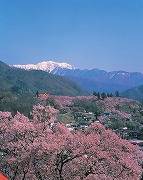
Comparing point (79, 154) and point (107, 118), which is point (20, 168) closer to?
point (79, 154)

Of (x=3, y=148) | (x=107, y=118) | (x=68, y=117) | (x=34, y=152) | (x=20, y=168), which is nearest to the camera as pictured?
(x=34, y=152)

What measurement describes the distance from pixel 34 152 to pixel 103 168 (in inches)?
178

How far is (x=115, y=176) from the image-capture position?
64.5ft

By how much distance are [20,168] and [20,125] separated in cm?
302

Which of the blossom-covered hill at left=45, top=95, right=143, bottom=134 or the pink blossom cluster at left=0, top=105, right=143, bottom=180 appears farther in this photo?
the blossom-covered hill at left=45, top=95, right=143, bottom=134

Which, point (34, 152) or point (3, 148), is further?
point (3, 148)

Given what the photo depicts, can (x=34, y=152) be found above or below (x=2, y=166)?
above

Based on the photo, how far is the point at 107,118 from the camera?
4087 inches

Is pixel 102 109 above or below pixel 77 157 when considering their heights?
above

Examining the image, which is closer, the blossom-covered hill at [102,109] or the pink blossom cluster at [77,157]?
the pink blossom cluster at [77,157]

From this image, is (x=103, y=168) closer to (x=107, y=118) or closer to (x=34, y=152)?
(x=34, y=152)

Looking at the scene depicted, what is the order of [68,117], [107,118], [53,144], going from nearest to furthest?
[53,144] → [107,118] → [68,117]

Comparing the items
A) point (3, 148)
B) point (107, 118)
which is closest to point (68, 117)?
point (107, 118)

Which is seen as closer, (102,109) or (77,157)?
(77,157)
